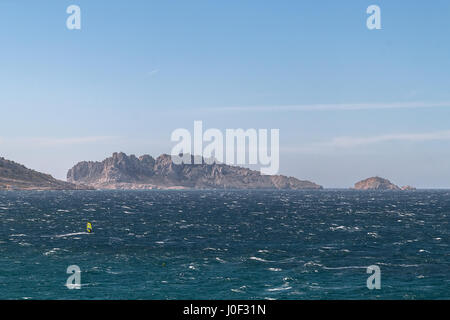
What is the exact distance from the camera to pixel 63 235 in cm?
8512

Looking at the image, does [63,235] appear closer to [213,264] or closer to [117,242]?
[117,242]

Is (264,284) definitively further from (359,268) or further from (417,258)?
(417,258)

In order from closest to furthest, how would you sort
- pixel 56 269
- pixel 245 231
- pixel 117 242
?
pixel 56 269 → pixel 117 242 → pixel 245 231

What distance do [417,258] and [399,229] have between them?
37800mm

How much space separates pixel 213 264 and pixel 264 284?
1168 centimetres
